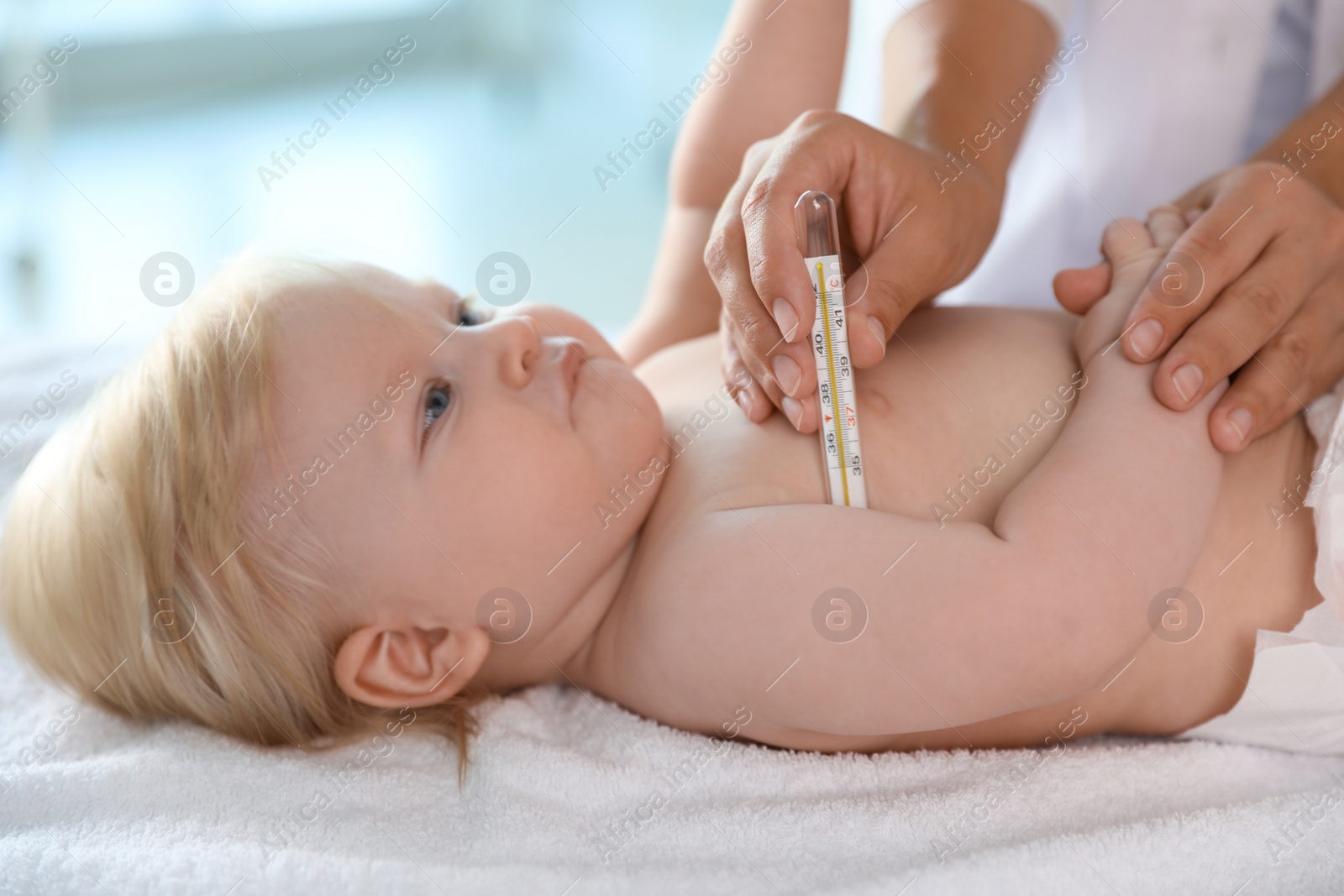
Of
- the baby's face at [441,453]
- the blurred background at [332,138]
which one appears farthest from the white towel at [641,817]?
the blurred background at [332,138]

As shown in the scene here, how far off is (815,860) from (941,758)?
0.18 m

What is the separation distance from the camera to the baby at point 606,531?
0.92 m

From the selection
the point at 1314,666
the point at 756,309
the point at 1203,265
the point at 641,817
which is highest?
the point at 1203,265

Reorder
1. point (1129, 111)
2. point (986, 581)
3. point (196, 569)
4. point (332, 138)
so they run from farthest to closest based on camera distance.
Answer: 1. point (332, 138)
2. point (1129, 111)
3. point (196, 569)
4. point (986, 581)

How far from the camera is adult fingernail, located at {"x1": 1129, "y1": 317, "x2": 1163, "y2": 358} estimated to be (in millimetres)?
969

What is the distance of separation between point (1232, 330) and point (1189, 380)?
6cm

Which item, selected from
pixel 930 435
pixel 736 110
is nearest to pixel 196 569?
pixel 930 435

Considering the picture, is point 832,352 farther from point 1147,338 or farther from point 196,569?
point 196,569

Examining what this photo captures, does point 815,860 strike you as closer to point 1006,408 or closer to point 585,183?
point 1006,408

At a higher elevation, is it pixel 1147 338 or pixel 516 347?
pixel 1147 338

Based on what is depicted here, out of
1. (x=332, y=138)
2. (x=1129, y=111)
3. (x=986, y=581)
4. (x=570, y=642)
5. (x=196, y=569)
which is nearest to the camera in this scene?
(x=986, y=581)

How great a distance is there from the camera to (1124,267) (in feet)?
3.55

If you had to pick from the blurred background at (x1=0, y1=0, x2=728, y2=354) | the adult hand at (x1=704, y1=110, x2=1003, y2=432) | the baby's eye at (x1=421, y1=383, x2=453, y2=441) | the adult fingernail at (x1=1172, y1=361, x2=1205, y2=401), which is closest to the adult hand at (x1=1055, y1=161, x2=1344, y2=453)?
the adult fingernail at (x1=1172, y1=361, x2=1205, y2=401)

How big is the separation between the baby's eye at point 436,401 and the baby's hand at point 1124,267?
0.65 m
